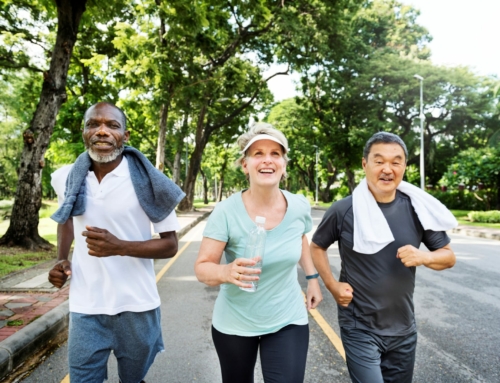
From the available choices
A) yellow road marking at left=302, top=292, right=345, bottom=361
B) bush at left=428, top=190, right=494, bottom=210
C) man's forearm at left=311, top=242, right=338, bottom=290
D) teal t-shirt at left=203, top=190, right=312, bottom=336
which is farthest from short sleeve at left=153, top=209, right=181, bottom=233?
bush at left=428, top=190, right=494, bottom=210

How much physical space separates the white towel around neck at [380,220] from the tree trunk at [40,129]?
30.6 feet

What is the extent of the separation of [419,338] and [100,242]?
393cm

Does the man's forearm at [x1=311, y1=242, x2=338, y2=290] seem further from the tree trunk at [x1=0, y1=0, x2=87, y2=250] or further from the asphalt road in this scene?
the tree trunk at [x1=0, y1=0, x2=87, y2=250]

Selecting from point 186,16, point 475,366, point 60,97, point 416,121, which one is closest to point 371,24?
point 416,121

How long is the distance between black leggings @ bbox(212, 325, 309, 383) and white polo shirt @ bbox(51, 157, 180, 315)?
1.74 feet

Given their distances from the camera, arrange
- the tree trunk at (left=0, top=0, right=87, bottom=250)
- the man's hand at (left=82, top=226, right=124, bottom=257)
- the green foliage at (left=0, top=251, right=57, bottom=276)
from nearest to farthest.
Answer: the man's hand at (left=82, top=226, right=124, bottom=257) → the green foliage at (left=0, top=251, right=57, bottom=276) → the tree trunk at (left=0, top=0, right=87, bottom=250)

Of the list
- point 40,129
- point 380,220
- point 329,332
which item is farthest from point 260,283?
point 40,129

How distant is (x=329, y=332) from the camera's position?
15.7 ft

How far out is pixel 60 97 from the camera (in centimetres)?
1002

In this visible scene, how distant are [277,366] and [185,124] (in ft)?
81.9

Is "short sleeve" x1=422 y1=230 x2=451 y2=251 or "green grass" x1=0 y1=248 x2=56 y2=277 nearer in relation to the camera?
"short sleeve" x1=422 y1=230 x2=451 y2=251

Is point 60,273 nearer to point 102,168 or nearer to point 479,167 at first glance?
point 102,168

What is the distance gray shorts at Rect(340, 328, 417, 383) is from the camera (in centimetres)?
235

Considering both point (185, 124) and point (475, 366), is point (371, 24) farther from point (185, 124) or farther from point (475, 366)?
point (475, 366)
